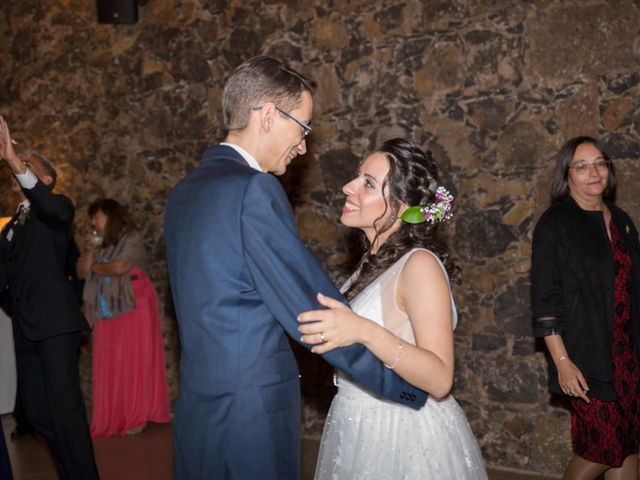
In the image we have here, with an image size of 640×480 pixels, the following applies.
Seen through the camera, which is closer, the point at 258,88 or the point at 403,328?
the point at 258,88

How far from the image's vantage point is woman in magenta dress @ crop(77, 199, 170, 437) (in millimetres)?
5883

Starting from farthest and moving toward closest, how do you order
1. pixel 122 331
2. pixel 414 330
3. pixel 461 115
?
pixel 122 331
pixel 461 115
pixel 414 330

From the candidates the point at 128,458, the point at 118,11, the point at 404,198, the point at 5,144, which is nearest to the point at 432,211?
the point at 404,198

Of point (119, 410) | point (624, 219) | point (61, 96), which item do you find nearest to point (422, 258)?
point (624, 219)

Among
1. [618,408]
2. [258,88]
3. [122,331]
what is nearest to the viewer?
[258,88]

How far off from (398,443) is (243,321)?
2.33 ft

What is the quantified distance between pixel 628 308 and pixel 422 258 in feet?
5.48

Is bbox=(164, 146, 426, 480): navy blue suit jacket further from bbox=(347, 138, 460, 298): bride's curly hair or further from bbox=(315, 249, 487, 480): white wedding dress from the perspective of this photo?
bbox=(347, 138, 460, 298): bride's curly hair

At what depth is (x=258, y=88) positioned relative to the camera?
78.7 inches

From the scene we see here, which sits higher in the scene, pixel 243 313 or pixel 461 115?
pixel 461 115

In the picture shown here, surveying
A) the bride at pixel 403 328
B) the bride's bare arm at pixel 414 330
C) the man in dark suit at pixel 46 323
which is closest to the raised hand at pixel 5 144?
the man in dark suit at pixel 46 323

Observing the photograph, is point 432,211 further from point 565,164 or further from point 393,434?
point 565,164

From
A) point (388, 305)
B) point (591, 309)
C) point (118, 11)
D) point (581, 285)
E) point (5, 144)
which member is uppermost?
point (118, 11)

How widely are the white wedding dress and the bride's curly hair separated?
84mm
